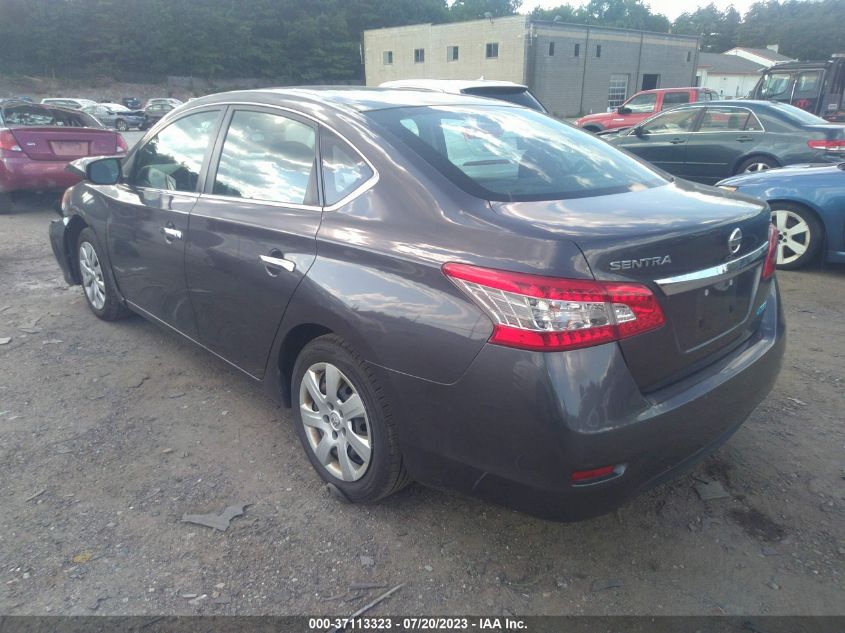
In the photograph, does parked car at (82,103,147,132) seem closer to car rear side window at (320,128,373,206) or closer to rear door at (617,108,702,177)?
rear door at (617,108,702,177)

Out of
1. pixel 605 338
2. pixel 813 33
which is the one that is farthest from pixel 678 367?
pixel 813 33

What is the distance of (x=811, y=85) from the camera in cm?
1783

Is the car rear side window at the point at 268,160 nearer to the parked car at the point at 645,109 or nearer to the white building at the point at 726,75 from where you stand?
the parked car at the point at 645,109

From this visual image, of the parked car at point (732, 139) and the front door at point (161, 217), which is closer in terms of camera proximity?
the front door at point (161, 217)

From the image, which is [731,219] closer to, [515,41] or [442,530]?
[442,530]

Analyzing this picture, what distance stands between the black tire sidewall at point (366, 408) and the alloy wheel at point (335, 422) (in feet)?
0.09

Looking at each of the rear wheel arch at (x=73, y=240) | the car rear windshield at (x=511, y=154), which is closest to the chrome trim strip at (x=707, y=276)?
the car rear windshield at (x=511, y=154)

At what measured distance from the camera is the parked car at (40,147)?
8477 millimetres

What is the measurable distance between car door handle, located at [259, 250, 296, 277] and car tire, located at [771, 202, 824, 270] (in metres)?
4.86

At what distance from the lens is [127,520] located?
270 centimetres

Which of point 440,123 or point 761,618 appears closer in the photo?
point 761,618

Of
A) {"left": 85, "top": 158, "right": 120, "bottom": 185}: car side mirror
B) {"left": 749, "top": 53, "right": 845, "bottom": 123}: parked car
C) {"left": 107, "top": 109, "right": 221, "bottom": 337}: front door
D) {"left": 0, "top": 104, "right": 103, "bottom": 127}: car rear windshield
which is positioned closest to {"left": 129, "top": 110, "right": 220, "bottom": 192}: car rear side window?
{"left": 107, "top": 109, "right": 221, "bottom": 337}: front door

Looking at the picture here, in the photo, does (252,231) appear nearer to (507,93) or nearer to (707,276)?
(707,276)

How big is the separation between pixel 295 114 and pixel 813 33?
9747 cm
